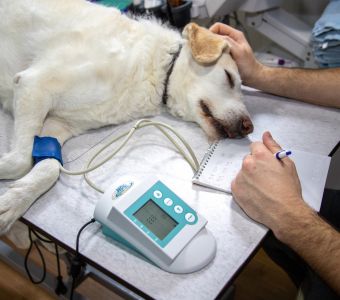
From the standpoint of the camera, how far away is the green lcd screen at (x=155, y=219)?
79 centimetres

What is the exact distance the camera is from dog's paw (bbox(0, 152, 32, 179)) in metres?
1.03

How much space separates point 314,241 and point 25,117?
2.90 ft

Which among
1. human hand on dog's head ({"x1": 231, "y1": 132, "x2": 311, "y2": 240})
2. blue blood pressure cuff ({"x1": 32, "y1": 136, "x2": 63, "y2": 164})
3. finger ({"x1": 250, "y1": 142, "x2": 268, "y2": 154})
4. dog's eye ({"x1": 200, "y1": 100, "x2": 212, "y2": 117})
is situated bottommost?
dog's eye ({"x1": 200, "y1": 100, "x2": 212, "y2": 117})

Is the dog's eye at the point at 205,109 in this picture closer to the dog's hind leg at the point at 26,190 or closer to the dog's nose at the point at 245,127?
the dog's nose at the point at 245,127

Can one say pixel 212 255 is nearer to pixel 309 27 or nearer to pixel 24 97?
pixel 24 97

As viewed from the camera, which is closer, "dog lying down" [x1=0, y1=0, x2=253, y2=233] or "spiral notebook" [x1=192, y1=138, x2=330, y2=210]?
"spiral notebook" [x1=192, y1=138, x2=330, y2=210]

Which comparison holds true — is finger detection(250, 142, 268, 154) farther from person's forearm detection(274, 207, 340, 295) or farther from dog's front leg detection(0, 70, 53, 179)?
dog's front leg detection(0, 70, 53, 179)

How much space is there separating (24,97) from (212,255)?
784 millimetres

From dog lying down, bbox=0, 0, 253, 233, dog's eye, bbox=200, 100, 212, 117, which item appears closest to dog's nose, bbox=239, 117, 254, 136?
dog lying down, bbox=0, 0, 253, 233

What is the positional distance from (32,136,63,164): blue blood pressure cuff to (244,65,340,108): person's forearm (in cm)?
76

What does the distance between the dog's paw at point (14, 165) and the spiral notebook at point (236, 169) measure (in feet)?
1.55

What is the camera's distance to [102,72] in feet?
4.17

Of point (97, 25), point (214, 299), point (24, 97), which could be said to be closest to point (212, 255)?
point (214, 299)

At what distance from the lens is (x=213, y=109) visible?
1355mm
